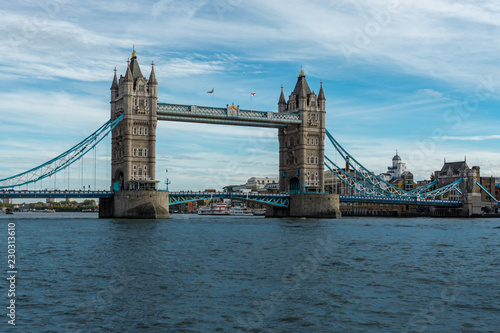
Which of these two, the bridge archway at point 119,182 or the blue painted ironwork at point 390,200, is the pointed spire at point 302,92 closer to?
the blue painted ironwork at point 390,200

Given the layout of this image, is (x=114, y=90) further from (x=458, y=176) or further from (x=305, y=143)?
(x=458, y=176)

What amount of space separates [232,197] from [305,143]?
18691mm

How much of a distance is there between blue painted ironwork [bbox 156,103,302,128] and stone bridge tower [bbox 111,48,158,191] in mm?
2834

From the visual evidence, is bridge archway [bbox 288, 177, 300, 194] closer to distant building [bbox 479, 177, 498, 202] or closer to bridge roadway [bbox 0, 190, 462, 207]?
bridge roadway [bbox 0, 190, 462, 207]

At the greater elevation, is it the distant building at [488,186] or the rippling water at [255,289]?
the distant building at [488,186]

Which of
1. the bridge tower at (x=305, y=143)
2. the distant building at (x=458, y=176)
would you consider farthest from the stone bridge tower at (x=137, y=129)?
the distant building at (x=458, y=176)

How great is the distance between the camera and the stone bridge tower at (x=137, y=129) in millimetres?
94312

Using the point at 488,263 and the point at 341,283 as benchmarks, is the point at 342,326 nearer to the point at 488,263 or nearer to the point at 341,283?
the point at 341,283

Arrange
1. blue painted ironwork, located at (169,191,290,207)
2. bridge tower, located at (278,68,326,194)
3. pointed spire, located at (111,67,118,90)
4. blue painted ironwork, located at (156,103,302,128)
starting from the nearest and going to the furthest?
blue painted ironwork, located at (156,103,302,128)
blue painted ironwork, located at (169,191,290,207)
pointed spire, located at (111,67,118,90)
bridge tower, located at (278,68,326,194)

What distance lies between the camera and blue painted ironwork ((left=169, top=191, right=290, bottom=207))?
3888 inches

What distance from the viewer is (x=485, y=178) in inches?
6432

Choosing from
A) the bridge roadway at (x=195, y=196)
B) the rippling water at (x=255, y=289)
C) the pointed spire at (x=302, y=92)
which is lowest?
the rippling water at (x=255, y=289)

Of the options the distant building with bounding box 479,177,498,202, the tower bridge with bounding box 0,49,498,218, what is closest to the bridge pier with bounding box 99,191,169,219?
the tower bridge with bounding box 0,49,498,218

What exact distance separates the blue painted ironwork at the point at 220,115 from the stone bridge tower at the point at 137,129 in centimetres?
283
